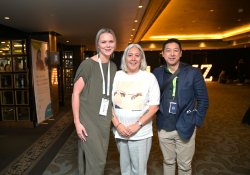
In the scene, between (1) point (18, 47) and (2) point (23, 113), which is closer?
(1) point (18, 47)

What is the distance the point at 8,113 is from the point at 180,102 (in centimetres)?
515

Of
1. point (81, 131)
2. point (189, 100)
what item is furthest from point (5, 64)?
point (189, 100)

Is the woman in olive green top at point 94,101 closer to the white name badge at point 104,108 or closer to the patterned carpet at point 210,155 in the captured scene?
the white name badge at point 104,108

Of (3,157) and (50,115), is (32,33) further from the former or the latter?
(3,157)

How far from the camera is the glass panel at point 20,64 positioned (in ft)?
19.0

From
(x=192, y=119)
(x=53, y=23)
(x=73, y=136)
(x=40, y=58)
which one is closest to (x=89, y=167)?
(x=192, y=119)

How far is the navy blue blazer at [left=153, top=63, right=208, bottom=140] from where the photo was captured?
2.13 meters

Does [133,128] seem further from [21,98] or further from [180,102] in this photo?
[21,98]

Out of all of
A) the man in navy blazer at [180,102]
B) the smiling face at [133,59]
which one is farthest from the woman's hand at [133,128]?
the smiling face at [133,59]

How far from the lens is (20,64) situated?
5816mm

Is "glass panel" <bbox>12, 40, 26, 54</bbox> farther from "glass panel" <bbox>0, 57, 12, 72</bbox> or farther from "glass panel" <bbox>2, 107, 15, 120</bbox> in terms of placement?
"glass panel" <bbox>2, 107, 15, 120</bbox>

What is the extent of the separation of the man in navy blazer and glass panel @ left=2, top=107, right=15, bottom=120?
4787 mm

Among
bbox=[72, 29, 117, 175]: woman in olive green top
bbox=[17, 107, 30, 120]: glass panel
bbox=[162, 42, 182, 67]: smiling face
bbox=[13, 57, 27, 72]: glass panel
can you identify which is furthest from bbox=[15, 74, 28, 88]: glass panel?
bbox=[162, 42, 182, 67]: smiling face

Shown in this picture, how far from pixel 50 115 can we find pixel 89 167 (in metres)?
4.64
